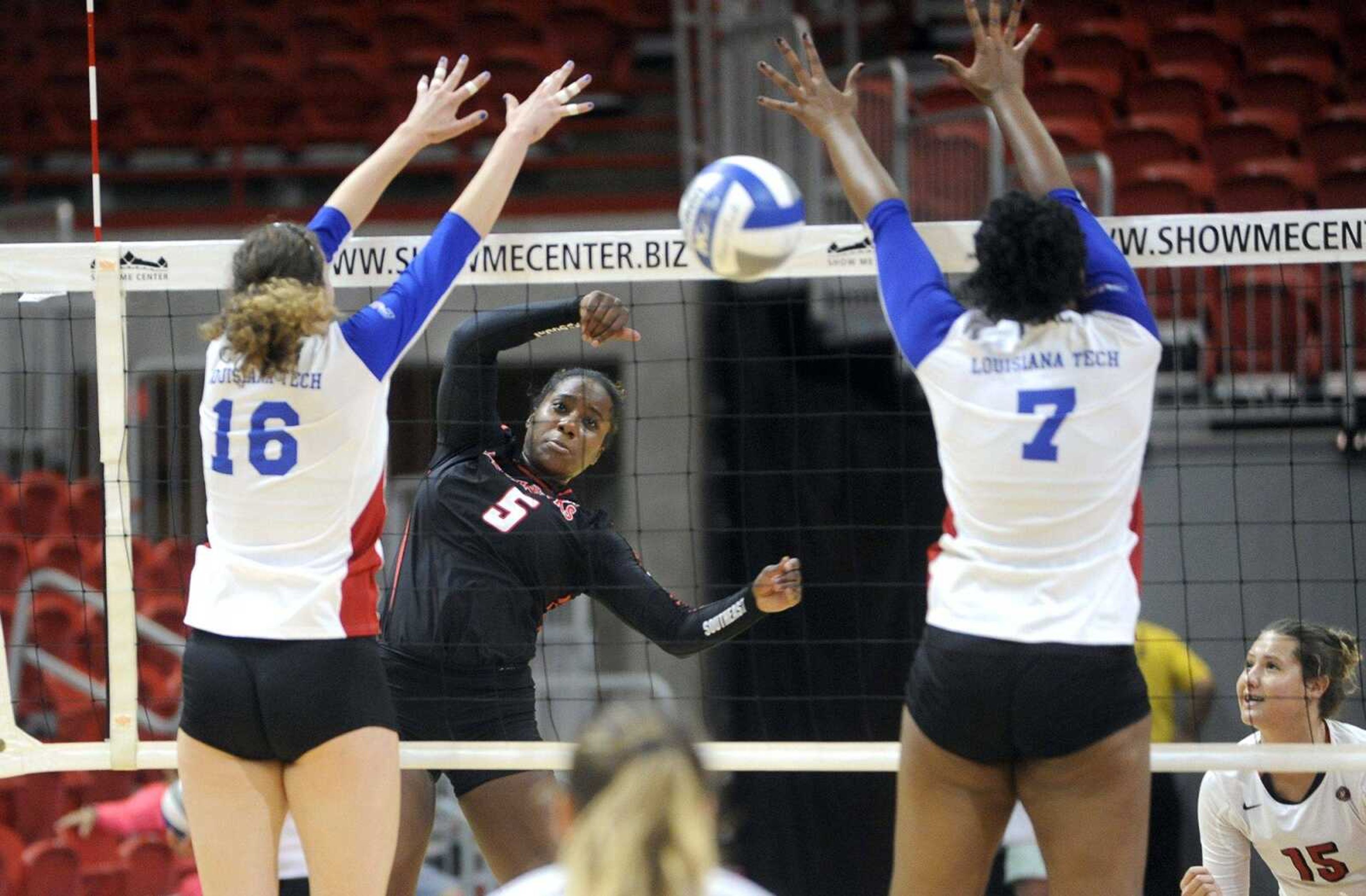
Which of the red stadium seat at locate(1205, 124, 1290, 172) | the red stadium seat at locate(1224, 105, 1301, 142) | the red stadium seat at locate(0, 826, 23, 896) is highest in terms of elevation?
the red stadium seat at locate(1224, 105, 1301, 142)

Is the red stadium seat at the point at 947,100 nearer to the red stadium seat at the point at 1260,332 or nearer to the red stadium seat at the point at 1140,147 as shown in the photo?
the red stadium seat at the point at 1140,147

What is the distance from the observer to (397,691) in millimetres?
4539

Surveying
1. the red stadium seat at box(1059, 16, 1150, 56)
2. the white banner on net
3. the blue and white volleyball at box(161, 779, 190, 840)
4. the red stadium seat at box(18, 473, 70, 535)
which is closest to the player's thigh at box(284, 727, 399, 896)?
the white banner on net

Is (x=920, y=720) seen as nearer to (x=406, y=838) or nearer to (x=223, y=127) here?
(x=406, y=838)

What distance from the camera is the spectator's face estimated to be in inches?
179

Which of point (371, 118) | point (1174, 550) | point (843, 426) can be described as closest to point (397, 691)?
point (843, 426)

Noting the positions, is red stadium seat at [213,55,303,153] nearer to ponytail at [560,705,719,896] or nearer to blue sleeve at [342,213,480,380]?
blue sleeve at [342,213,480,380]

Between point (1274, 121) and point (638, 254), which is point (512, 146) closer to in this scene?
point (638, 254)

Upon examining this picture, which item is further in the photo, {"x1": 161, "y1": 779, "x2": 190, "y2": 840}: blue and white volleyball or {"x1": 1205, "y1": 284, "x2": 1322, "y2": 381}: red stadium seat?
{"x1": 1205, "y1": 284, "x2": 1322, "y2": 381}: red stadium seat

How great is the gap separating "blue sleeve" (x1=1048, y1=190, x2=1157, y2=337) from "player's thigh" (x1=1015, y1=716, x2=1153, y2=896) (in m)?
0.83

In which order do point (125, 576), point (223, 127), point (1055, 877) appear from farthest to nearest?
1. point (223, 127)
2. point (125, 576)
3. point (1055, 877)

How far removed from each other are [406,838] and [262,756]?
93 cm

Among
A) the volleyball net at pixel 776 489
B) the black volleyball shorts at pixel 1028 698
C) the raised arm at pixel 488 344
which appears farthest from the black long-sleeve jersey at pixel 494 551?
the black volleyball shorts at pixel 1028 698

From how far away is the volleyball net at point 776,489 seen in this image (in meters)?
7.04
